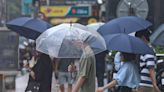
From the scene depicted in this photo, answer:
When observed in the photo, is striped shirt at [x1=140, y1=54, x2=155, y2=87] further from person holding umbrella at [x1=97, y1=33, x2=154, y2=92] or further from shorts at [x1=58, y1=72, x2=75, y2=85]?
shorts at [x1=58, y1=72, x2=75, y2=85]

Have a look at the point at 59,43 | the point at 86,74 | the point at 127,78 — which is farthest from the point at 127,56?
the point at 59,43

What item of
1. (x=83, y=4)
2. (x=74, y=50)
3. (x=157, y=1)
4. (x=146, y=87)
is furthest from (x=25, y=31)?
(x=83, y=4)

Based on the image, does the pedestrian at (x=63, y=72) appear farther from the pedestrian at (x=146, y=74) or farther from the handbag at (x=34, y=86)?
the pedestrian at (x=146, y=74)

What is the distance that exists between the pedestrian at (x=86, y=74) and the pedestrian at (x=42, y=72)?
8.55 feet

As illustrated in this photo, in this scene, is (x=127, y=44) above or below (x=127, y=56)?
above

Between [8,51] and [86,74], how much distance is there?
8.53 m

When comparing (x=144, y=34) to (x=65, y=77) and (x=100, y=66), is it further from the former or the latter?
(x=65, y=77)

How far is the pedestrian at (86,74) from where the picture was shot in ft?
25.6

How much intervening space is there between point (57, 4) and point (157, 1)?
2017cm

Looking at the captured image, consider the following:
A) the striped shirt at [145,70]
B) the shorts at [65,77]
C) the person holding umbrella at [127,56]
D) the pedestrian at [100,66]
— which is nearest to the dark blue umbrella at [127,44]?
the person holding umbrella at [127,56]

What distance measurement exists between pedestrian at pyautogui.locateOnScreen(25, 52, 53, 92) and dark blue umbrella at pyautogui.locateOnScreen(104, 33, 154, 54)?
1.73 m

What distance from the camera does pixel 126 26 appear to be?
10.3 m

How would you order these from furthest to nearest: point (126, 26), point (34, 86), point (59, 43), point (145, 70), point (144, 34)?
point (34, 86), point (126, 26), point (59, 43), point (144, 34), point (145, 70)

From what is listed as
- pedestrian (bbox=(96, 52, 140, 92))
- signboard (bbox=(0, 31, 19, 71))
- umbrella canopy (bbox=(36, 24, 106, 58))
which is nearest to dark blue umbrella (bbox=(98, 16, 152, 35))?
umbrella canopy (bbox=(36, 24, 106, 58))
